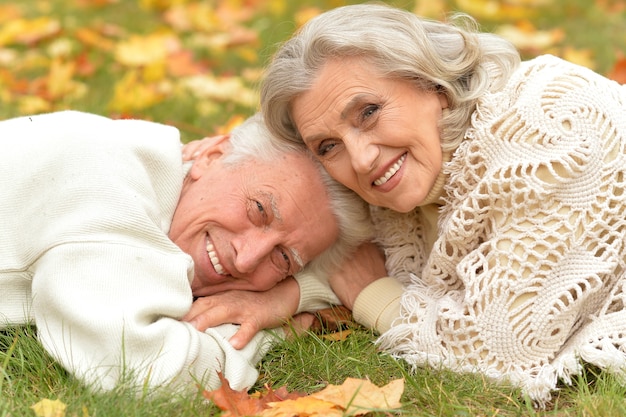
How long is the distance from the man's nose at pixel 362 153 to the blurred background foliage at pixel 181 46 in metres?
1.43

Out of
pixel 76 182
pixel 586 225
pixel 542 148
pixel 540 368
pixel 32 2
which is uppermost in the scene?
pixel 542 148

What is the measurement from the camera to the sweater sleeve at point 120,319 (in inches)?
104

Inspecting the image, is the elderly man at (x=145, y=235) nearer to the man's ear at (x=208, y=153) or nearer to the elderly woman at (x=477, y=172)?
the man's ear at (x=208, y=153)

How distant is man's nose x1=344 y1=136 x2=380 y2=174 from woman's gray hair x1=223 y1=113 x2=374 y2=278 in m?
0.34

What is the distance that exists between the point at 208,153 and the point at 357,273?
79 cm

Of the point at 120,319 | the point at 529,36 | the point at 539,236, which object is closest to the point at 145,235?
the point at 120,319

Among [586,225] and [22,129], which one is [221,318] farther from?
[586,225]

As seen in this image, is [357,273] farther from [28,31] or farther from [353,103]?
[28,31]

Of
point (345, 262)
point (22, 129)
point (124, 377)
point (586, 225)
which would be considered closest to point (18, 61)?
point (22, 129)

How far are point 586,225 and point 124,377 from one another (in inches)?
59.5

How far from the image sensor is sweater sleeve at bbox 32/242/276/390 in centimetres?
265

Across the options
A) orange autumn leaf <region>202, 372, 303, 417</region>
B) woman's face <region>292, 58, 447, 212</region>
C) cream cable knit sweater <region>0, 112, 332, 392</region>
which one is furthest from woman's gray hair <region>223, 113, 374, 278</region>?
orange autumn leaf <region>202, 372, 303, 417</region>

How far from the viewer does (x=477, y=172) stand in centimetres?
303

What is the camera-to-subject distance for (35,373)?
281cm
